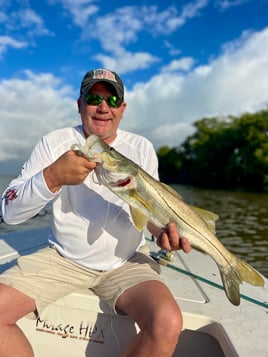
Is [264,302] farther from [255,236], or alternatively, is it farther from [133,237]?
[255,236]

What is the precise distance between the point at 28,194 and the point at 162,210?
99cm

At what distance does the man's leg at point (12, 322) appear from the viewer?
2334 millimetres

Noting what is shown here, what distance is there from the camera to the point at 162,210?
107 inches

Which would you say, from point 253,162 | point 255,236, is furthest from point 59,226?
point 253,162

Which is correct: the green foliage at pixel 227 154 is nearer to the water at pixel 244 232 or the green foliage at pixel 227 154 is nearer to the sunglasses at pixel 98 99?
the water at pixel 244 232

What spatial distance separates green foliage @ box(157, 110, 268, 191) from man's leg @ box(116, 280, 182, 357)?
4683 centimetres

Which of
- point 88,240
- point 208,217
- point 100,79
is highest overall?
point 100,79

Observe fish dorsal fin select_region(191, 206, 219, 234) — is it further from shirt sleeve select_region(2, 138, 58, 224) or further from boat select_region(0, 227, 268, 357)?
shirt sleeve select_region(2, 138, 58, 224)

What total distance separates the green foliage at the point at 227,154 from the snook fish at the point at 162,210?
4642cm

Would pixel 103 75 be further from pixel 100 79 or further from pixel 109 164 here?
pixel 109 164

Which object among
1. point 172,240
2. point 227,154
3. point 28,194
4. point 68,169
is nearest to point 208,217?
point 172,240

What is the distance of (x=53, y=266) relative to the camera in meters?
2.90

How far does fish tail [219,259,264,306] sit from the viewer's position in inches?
103

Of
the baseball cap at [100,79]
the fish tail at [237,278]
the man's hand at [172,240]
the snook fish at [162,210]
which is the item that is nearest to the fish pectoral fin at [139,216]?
the snook fish at [162,210]
